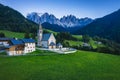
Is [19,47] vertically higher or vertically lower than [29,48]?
higher

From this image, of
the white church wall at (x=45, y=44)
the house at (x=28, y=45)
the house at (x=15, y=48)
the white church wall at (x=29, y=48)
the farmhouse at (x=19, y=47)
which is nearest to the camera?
the house at (x=15, y=48)

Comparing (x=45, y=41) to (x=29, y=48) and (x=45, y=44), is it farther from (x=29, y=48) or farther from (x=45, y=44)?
(x=29, y=48)

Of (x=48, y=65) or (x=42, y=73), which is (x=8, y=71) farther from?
(x=48, y=65)

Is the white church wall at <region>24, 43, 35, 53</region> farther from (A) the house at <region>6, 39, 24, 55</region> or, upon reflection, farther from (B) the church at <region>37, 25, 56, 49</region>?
(B) the church at <region>37, 25, 56, 49</region>

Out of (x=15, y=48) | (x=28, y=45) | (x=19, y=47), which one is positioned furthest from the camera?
(x=28, y=45)

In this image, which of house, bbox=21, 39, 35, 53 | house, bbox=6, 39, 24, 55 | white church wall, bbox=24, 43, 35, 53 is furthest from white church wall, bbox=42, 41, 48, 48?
house, bbox=6, 39, 24, 55

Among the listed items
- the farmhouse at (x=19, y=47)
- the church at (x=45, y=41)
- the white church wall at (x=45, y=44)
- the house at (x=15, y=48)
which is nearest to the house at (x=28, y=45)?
the farmhouse at (x=19, y=47)

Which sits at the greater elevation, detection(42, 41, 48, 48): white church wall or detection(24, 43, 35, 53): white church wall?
detection(42, 41, 48, 48): white church wall

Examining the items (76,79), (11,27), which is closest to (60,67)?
(76,79)

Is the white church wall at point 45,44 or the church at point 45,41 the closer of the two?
the church at point 45,41

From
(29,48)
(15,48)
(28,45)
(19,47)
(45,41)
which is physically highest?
(45,41)

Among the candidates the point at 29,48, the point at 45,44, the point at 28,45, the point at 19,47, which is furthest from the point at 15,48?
the point at 45,44

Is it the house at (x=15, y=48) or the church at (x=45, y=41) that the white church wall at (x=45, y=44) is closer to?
the church at (x=45, y=41)

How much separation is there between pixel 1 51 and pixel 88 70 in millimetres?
40589
